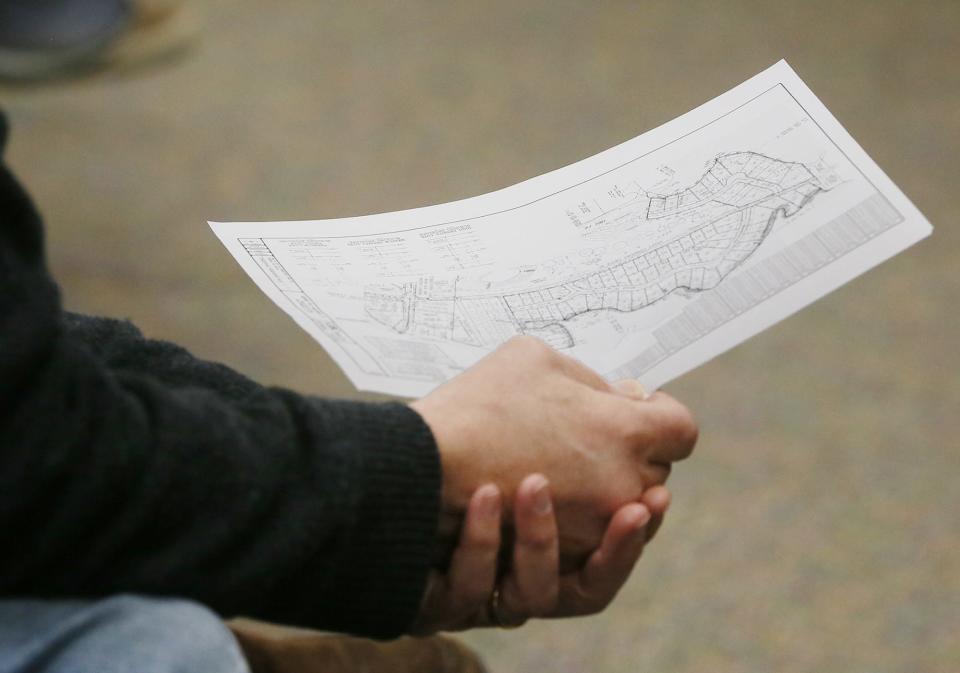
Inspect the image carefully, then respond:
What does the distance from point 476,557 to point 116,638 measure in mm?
249

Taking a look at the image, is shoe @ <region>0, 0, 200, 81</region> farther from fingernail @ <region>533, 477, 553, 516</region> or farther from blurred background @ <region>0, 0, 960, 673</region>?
fingernail @ <region>533, 477, 553, 516</region>

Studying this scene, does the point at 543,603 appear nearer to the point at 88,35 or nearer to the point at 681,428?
the point at 681,428

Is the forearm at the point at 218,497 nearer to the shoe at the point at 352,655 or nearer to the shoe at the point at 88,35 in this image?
the shoe at the point at 352,655

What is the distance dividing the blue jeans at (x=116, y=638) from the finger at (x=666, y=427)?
31 cm

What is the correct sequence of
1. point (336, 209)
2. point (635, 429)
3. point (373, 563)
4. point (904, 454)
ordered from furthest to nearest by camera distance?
point (336, 209), point (904, 454), point (635, 429), point (373, 563)

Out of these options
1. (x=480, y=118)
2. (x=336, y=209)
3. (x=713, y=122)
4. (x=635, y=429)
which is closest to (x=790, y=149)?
(x=713, y=122)

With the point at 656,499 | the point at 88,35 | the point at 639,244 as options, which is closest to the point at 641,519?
the point at 656,499

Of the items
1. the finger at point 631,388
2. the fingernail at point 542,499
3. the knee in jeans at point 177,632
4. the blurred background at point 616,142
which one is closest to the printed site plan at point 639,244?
the finger at point 631,388

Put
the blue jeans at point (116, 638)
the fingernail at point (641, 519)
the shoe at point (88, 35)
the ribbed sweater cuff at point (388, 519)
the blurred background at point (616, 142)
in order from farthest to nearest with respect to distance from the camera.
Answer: the shoe at point (88, 35) → the blurred background at point (616, 142) → the fingernail at point (641, 519) → the ribbed sweater cuff at point (388, 519) → the blue jeans at point (116, 638)

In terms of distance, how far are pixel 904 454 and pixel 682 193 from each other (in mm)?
809

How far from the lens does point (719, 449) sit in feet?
4.50

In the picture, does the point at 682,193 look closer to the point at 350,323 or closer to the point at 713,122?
the point at 713,122

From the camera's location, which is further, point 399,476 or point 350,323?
point 350,323

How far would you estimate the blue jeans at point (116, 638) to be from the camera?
1.44ft
